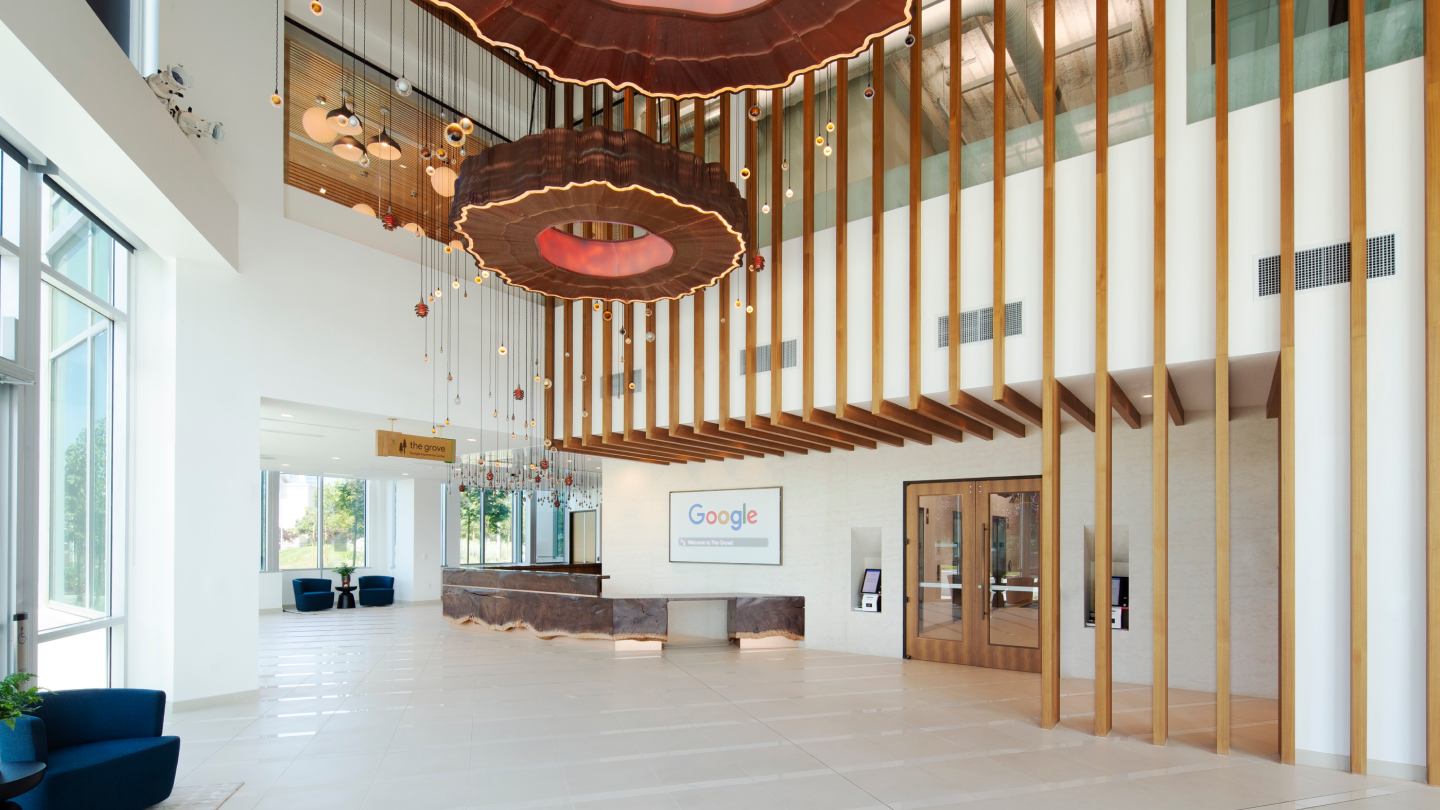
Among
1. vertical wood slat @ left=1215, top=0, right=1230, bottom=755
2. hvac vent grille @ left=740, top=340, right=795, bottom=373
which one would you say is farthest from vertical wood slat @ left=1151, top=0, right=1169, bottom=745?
hvac vent grille @ left=740, top=340, right=795, bottom=373

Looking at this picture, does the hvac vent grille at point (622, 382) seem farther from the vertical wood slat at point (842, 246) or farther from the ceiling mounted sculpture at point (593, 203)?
the vertical wood slat at point (842, 246)

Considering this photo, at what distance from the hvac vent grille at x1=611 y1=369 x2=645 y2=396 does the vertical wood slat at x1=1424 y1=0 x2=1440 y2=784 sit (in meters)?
7.74

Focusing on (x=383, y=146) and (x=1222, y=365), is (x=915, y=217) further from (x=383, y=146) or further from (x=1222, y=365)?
(x=383, y=146)

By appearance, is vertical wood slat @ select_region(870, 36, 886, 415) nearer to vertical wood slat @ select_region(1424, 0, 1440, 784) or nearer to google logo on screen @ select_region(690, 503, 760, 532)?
vertical wood slat @ select_region(1424, 0, 1440, 784)

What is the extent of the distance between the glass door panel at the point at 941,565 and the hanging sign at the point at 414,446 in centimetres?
650

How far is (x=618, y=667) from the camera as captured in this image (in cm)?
1042

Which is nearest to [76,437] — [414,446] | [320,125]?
[320,125]

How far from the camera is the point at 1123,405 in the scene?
26.9ft

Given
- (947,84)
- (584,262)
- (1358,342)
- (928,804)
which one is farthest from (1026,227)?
(928,804)

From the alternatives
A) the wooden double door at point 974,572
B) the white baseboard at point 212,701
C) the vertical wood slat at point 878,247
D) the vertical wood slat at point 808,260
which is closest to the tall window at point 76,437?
the white baseboard at point 212,701

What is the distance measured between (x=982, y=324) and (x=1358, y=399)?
9.33 feet

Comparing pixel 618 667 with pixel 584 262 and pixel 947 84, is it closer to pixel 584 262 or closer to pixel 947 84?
pixel 584 262

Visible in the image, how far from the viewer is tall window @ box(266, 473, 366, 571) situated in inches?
796

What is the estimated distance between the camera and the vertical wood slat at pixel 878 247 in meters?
8.36
